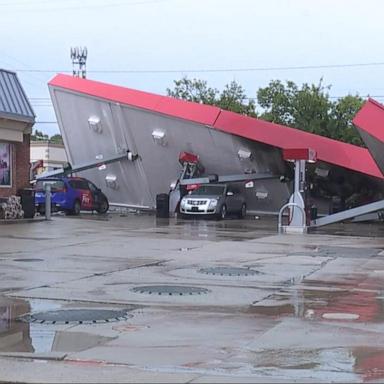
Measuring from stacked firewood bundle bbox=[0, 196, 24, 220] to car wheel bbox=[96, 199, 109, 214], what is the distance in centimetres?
858

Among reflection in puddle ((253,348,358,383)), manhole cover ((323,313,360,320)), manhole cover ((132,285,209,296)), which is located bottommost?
reflection in puddle ((253,348,358,383))

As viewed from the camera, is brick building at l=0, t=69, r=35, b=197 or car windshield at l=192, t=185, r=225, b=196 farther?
car windshield at l=192, t=185, r=225, b=196

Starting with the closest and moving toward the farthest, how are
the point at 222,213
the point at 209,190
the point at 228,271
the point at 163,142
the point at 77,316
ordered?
the point at 77,316 → the point at 228,271 → the point at 222,213 → the point at 209,190 → the point at 163,142

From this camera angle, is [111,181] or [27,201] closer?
[27,201]

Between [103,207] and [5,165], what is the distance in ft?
31.1

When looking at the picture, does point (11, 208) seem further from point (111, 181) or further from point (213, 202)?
point (111, 181)

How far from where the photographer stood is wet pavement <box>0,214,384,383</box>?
6590mm

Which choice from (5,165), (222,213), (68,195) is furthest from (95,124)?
(5,165)

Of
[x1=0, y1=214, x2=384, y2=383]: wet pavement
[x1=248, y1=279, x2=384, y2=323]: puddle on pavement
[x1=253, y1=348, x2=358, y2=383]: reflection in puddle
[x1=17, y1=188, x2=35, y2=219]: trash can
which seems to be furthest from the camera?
[x1=17, y1=188, x2=35, y2=219]: trash can

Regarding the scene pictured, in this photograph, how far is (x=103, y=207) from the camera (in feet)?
119

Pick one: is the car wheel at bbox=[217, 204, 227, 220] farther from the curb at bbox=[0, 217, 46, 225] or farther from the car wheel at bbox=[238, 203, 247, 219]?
the curb at bbox=[0, 217, 46, 225]

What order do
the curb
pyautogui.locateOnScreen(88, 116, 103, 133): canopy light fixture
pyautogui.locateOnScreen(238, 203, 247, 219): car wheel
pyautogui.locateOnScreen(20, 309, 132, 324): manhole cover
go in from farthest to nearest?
pyautogui.locateOnScreen(88, 116, 103, 133): canopy light fixture → pyautogui.locateOnScreen(238, 203, 247, 219): car wheel → the curb → pyautogui.locateOnScreen(20, 309, 132, 324): manhole cover

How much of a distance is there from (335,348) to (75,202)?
26.6m

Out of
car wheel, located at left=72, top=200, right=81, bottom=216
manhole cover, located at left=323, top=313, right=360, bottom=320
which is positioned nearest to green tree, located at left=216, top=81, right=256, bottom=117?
car wheel, located at left=72, top=200, right=81, bottom=216
